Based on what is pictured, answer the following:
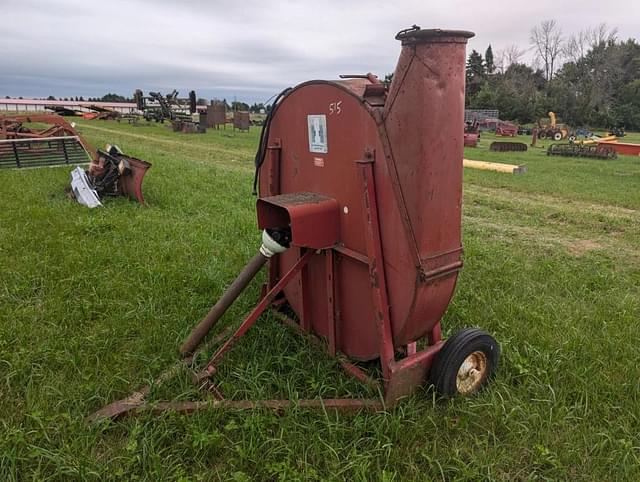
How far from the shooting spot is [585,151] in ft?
59.1

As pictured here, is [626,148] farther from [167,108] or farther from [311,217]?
[167,108]

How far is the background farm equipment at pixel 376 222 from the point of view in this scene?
2082 mm

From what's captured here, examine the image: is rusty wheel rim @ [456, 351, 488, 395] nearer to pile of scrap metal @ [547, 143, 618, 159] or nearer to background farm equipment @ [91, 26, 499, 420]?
background farm equipment @ [91, 26, 499, 420]

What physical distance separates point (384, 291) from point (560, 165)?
14.9 metres

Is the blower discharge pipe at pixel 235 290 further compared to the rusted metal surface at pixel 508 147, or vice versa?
the rusted metal surface at pixel 508 147

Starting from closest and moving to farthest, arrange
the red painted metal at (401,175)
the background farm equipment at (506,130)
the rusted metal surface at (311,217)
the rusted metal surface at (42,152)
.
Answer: the red painted metal at (401,175), the rusted metal surface at (311,217), the rusted metal surface at (42,152), the background farm equipment at (506,130)

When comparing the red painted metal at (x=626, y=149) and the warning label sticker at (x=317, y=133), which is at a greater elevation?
the warning label sticker at (x=317, y=133)

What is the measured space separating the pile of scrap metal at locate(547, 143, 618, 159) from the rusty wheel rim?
17975mm

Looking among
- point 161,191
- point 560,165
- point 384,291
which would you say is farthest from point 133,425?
point 560,165

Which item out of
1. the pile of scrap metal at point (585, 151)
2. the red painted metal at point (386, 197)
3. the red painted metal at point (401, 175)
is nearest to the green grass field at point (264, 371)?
the red painted metal at point (386, 197)

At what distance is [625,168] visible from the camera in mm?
14523

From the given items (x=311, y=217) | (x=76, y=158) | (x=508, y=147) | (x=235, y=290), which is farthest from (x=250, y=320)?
(x=508, y=147)

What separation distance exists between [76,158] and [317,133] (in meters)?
9.36

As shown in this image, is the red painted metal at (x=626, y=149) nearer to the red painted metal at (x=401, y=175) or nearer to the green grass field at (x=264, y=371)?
the green grass field at (x=264, y=371)
